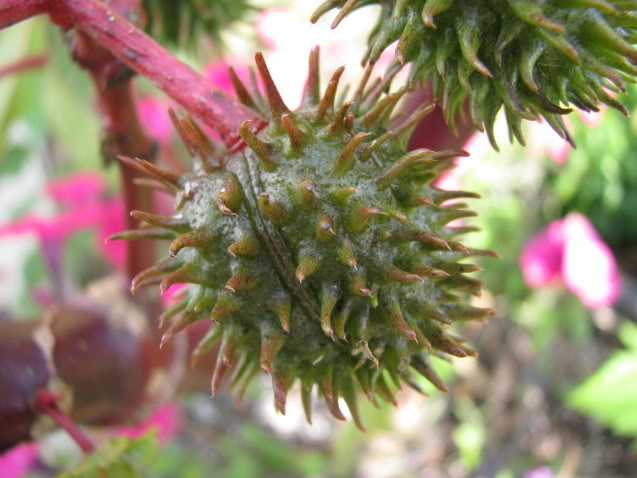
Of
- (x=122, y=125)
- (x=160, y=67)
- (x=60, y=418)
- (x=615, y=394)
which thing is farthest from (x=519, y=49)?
(x=615, y=394)

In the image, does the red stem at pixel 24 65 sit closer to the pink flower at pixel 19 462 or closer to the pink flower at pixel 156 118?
the pink flower at pixel 156 118

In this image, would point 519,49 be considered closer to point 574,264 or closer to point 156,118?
point 156,118

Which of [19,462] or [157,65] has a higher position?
[157,65]

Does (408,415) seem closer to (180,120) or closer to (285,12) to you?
(285,12)

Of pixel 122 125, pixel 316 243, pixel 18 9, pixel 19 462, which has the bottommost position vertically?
pixel 19 462

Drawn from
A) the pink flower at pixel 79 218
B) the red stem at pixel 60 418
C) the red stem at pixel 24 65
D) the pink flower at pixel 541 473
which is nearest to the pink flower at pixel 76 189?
the pink flower at pixel 79 218

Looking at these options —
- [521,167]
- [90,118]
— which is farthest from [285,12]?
[521,167]
